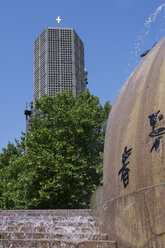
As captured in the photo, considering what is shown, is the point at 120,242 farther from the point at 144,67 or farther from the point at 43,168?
the point at 43,168

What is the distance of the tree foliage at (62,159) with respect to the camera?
720 inches

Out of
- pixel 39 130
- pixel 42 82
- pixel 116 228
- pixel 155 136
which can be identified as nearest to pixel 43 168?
pixel 39 130

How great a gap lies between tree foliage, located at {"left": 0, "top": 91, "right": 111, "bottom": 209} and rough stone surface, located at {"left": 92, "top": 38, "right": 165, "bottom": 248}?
1308cm

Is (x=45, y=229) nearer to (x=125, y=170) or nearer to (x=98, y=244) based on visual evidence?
(x=98, y=244)

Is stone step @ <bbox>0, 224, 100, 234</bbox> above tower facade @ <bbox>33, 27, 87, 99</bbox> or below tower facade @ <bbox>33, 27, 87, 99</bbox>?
below

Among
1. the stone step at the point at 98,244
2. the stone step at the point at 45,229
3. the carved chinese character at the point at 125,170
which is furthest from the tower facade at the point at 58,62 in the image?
the carved chinese character at the point at 125,170

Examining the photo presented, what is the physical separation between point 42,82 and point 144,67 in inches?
3683

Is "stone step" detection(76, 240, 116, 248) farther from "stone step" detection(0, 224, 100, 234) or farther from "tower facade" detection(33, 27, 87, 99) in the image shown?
"tower facade" detection(33, 27, 87, 99)

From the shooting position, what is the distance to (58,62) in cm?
9581

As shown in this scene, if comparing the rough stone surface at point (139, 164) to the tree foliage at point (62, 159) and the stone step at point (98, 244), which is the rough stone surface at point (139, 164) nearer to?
the stone step at point (98, 244)

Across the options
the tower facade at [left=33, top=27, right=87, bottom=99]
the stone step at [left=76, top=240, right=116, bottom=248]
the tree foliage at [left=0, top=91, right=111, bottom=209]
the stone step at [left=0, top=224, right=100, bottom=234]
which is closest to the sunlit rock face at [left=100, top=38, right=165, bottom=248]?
the stone step at [left=76, top=240, right=116, bottom=248]

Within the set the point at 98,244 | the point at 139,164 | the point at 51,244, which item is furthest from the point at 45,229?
the point at 139,164

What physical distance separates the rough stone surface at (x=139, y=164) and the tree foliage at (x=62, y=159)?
13075 millimetres

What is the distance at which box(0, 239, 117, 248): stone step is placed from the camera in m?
5.10
